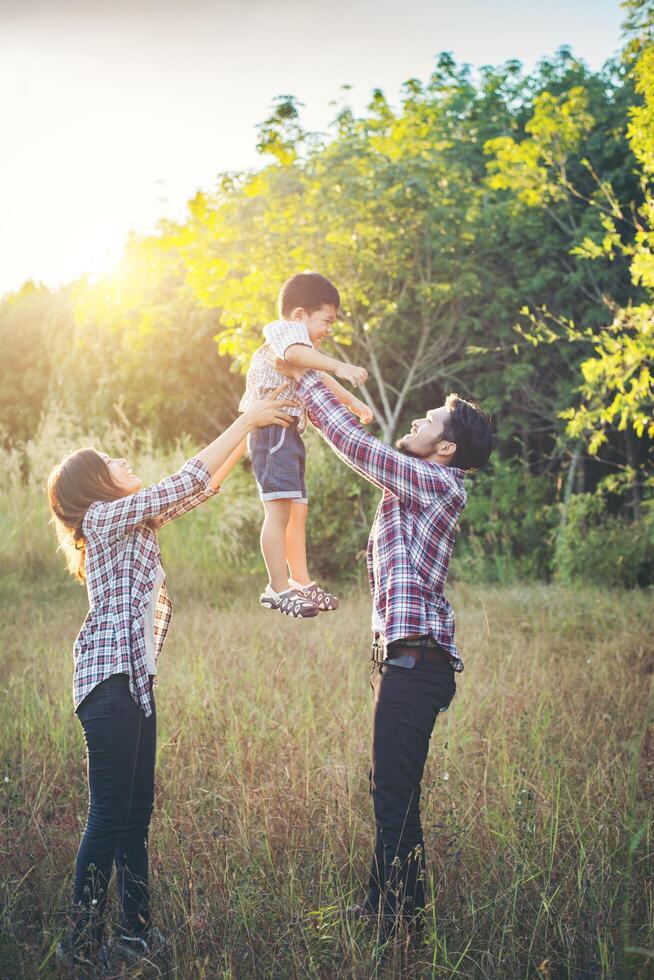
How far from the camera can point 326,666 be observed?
6.46 m

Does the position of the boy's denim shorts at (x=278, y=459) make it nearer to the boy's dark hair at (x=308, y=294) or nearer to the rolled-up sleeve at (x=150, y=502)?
the rolled-up sleeve at (x=150, y=502)

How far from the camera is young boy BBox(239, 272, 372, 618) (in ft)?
10.2

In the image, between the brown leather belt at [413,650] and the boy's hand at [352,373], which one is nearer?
the boy's hand at [352,373]

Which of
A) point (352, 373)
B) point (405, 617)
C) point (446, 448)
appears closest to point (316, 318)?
point (352, 373)

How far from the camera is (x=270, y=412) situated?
3.16 meters

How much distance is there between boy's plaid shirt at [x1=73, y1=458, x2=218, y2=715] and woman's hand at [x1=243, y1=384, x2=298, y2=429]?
231 mm

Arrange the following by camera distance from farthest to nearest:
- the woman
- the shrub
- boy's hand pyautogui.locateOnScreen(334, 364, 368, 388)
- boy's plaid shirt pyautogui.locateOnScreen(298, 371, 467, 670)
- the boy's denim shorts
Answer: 1. the shrub
2. the boy's denim shorts
3. the woman
4. boy's plaid shirt pyautogui.locateOnScreen(298, 371, 467, 670)
5. boy's hand pyautogui.locateOnScreen(334, 364, 368, 388)

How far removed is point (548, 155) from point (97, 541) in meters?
6.78

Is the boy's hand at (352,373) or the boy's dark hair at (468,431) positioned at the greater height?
the boy's hand at (352,373)

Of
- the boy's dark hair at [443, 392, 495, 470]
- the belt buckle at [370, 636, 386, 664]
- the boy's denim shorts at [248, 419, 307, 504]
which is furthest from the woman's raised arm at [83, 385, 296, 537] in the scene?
the belt buckle at [370, 636, 386, 664]

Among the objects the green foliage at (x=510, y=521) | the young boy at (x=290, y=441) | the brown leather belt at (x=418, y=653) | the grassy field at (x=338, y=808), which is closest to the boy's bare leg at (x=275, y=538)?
the young boy at (x=290, y=441)

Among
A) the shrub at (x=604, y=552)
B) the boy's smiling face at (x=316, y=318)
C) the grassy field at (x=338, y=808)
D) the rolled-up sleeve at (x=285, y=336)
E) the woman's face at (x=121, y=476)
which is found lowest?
the grassy field at (x=338, y=808)

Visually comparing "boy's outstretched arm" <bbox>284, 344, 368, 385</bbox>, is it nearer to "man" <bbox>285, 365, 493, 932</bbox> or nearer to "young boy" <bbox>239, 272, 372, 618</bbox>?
"young boy" <bbox>239, 272, 372, 618</bbox>

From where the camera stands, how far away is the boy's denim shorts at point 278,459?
3.30 metres
